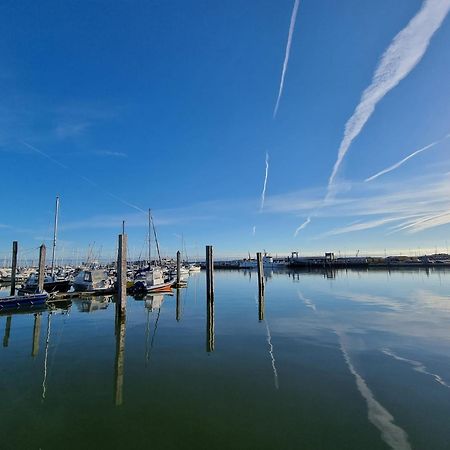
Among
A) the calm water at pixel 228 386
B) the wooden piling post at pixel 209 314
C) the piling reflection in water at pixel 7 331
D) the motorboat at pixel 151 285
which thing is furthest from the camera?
the motorboat at pixel 151 285

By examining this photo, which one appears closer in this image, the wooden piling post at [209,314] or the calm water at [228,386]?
the calm water at [228,386]

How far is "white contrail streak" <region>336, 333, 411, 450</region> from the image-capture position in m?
6.16

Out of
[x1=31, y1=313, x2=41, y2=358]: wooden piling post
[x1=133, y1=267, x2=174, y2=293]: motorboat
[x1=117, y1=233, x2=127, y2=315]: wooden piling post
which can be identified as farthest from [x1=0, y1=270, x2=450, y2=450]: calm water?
[x1=133, y1=267, x2=174, y2=293]: motorboat

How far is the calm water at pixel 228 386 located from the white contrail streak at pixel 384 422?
36mm

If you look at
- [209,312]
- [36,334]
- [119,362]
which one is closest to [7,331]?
[36,334]

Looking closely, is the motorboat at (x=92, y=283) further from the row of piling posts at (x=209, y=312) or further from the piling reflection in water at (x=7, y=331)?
the row of piling posts at (x=209, y=312)

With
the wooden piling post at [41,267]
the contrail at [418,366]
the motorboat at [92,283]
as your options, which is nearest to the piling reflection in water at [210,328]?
the contrail at [418,366]

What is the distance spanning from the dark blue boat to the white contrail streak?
83.9 ft

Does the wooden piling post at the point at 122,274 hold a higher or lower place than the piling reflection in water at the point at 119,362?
higher

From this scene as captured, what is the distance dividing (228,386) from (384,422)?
14.0 feet

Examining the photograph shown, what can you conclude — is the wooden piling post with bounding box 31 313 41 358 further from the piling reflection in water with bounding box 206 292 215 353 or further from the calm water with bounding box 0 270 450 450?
the piling reflection in water with bounding box 206 292 215 353

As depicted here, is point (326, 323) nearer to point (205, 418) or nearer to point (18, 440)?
point (205, 418)

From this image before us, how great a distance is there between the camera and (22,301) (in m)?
24.3

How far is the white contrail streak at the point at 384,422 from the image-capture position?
20.2ft
